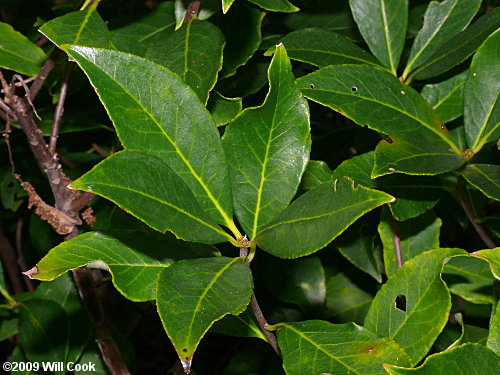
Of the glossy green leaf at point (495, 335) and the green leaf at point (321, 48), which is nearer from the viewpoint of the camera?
the glossy green leaf at point (495, 335)

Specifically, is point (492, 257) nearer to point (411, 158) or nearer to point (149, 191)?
point (411, 158)

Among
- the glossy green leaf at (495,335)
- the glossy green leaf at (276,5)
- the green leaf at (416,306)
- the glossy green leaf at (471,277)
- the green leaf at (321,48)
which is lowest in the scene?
the glossy green leaf at (471,277)

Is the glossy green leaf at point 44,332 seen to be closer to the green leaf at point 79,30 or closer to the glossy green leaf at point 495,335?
the green leaf at point 79,30

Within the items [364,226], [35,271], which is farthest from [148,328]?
[35,271]

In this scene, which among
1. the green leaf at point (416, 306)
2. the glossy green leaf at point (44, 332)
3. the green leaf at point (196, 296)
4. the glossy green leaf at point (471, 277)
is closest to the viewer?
the green leaf at point (196, 296)

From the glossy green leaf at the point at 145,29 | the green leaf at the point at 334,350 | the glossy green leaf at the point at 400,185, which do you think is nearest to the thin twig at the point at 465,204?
the glossy green leaf at the point at 400,185

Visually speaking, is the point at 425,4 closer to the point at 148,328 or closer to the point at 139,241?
the point at 139,241

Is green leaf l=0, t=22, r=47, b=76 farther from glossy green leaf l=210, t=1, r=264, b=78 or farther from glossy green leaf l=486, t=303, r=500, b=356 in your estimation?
glossy green leaf l=486, t=303, r=500, b=356

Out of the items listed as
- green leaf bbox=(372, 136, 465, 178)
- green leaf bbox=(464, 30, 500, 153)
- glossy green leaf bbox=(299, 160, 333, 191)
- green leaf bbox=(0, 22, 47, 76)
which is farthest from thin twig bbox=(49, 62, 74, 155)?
green leaf bbox=(464, 30, 500, 153)
